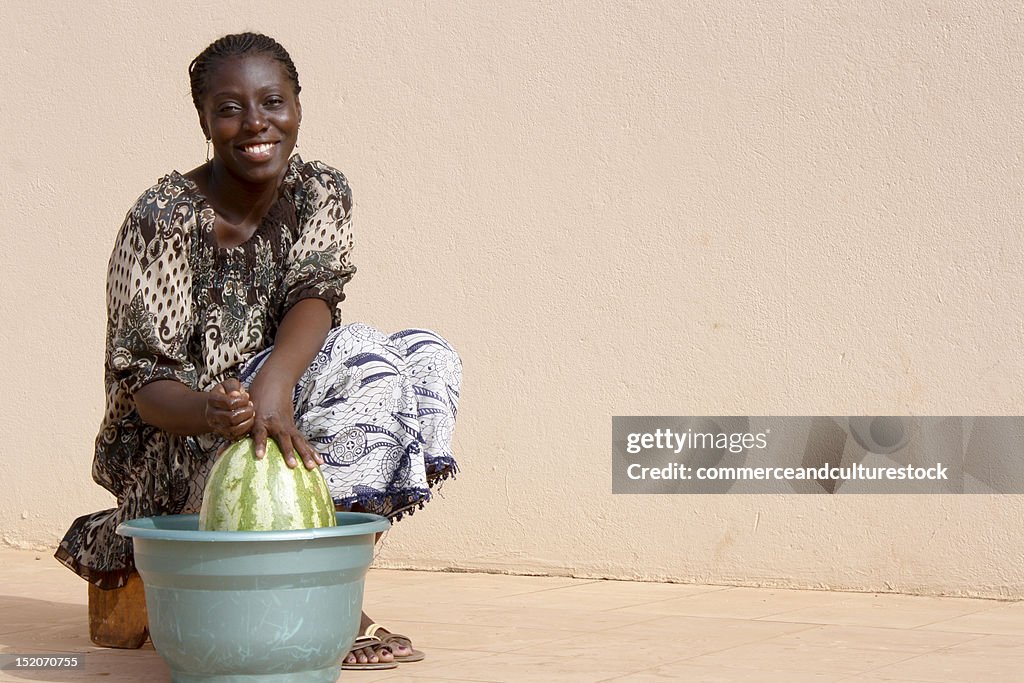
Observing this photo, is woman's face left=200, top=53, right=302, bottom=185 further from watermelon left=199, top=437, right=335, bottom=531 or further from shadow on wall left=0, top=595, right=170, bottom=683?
shadow on wall left=0, top=595, right=170, bottom=683

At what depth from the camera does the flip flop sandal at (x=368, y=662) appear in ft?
11.0

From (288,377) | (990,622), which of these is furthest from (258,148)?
(990,622)

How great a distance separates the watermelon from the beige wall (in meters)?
2.10

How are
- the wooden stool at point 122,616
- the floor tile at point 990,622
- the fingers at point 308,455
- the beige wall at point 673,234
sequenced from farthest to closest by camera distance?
the beige wall at point 673,234
the floor tile at point 990,622
the wooden stool at point 122,616
the fingers at point 308,455

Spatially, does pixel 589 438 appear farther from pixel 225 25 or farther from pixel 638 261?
pixel 225 25

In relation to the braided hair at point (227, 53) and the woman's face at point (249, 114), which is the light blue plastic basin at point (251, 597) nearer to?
the woman's face at point (249, 114)

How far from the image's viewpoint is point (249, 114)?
3.49 metres

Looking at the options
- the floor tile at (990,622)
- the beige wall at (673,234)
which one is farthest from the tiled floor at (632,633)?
the beige wall at (673,234)

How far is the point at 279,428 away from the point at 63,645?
1.16m

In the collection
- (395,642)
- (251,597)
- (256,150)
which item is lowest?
(395,642)

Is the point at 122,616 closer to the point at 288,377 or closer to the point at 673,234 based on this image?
the point at 288,377

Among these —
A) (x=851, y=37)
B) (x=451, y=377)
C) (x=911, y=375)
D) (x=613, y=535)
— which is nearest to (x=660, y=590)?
(x=613, y=535)

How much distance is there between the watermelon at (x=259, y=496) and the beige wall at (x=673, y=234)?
210 cm

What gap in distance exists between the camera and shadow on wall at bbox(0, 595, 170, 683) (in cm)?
330
